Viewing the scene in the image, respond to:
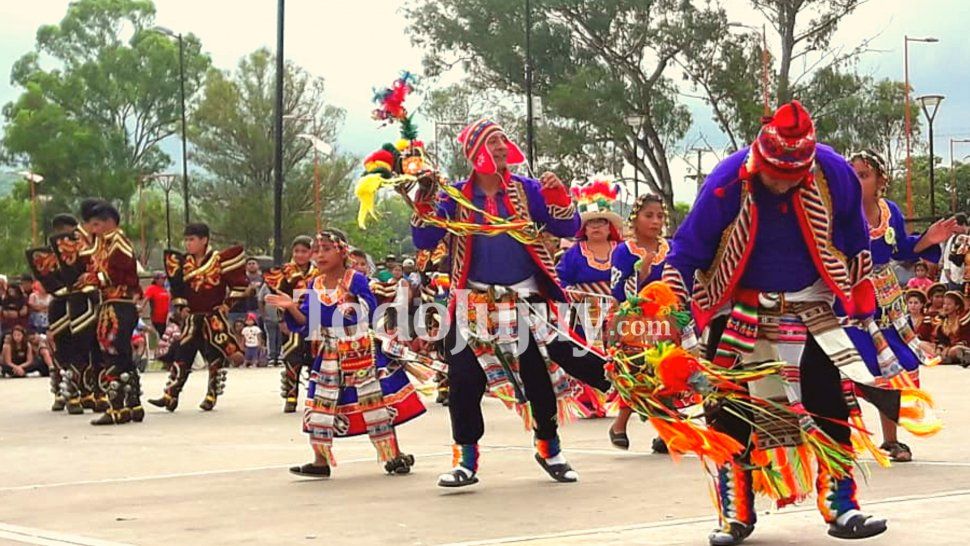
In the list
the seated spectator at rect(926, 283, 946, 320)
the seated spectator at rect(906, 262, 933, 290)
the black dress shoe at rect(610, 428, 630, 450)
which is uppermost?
the seated spectator at rect(906, 262, 933, 290)

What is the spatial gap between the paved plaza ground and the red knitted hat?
1482 mm

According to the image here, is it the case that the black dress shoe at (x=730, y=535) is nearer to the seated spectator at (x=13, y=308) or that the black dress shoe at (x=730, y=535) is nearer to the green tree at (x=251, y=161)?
Result: the seated spectator at (x=13, y=308)

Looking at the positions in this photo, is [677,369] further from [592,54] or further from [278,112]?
[592,54]

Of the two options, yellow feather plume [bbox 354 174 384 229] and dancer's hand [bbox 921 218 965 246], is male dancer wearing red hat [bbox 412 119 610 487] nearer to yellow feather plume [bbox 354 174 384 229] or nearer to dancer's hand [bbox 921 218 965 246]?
yellow feather plume [bbox 354 174 384 229]

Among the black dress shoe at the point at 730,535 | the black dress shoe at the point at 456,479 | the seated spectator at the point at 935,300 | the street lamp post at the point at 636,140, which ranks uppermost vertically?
the street lamp post at the point at 636,140

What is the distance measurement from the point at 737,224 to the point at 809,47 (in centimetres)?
3445

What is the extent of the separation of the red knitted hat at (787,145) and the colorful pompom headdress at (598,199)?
6364 mm

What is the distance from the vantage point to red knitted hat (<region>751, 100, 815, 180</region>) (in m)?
6.33

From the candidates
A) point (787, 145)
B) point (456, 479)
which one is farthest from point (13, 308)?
point (787, 145)

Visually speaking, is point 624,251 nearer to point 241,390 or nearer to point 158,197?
point 241,390

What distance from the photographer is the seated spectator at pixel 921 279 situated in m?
22.2

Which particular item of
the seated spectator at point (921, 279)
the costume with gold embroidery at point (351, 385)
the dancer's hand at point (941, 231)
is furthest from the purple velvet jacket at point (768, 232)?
the seated spectator at point (921, 279)

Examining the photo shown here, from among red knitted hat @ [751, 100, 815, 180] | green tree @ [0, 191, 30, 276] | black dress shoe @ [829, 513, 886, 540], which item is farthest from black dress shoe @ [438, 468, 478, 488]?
green tree @ [0, 191, 30, 276]

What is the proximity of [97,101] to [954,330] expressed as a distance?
59.6 metres
